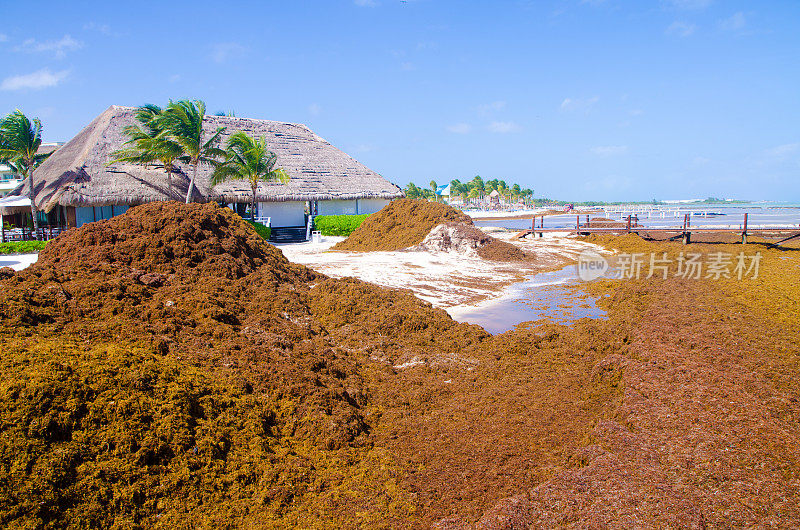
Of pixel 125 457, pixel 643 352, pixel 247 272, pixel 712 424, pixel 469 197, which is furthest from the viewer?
pixel 469 197

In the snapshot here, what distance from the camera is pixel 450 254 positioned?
1975cm

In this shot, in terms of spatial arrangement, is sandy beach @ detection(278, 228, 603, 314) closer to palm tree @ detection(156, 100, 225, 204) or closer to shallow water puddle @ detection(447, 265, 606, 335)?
shallow water puddle @ detection(447, 265, 606, 335)

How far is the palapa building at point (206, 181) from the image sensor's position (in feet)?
70.6

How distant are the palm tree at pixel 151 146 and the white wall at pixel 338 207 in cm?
872

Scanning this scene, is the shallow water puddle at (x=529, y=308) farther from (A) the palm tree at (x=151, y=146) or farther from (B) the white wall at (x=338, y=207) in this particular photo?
(B) the white wall at (x=338, y=207)

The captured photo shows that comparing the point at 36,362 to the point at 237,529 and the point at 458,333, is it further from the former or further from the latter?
the point at 458,333

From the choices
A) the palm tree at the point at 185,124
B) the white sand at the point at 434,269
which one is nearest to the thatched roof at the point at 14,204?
the white sand at the point at 434,269

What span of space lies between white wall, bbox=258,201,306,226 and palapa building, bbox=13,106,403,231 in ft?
0.18

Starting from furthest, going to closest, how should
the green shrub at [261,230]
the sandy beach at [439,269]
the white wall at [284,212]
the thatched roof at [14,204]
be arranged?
the white wall at [284,212] < the green shrub at [261,230] < the thatched roof at [14,204] < the sandy beach at [439,269]

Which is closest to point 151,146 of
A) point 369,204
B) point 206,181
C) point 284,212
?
point 206,181

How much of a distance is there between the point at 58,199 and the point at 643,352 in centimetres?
2191

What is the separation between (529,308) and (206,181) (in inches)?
803

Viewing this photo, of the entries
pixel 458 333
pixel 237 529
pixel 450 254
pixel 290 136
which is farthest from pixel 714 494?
pixel 290 136

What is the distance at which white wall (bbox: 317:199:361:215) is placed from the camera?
30.0 meters
